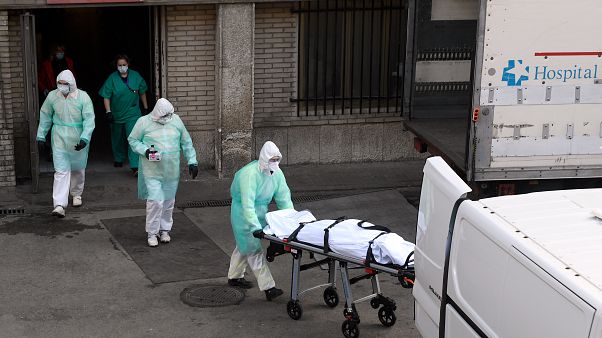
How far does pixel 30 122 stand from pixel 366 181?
429 cm

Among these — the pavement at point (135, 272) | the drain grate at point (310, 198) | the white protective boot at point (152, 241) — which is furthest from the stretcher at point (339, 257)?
the drain grate at point (310, 198)

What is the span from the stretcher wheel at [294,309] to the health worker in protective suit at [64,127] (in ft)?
12.0

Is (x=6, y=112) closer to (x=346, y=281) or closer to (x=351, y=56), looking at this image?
(x=351, y=56)

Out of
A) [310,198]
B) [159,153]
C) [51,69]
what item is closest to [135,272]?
[159,153]

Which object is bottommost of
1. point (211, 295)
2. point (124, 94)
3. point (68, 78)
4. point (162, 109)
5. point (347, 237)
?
point (211, 295)

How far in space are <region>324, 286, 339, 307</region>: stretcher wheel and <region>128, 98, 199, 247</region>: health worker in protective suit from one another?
216cm

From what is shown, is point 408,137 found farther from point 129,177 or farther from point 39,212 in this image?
point 39,212

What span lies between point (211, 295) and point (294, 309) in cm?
98

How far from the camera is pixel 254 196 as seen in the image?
906 cm

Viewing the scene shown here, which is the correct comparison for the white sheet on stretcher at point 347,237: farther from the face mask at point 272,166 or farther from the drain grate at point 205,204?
the drain grate at point 205,204

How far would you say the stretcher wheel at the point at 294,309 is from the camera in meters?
9.01

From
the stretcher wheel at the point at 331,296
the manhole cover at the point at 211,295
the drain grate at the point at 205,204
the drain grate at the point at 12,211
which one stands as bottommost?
the manhole cover at the point at 211,295

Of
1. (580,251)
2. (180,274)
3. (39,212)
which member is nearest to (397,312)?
(180,274)

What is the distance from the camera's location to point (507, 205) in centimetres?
673
